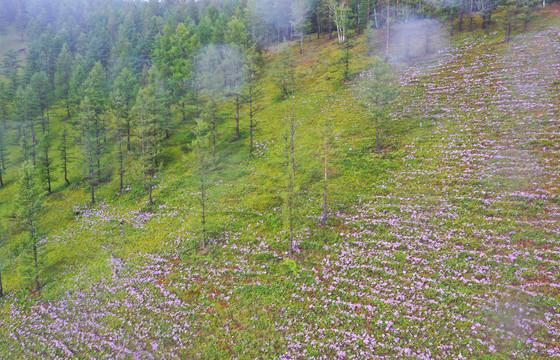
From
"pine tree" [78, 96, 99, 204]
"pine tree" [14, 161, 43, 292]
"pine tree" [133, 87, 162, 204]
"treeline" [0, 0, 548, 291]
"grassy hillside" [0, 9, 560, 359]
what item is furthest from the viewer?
"pine tree" [78, 96, 99, 204]

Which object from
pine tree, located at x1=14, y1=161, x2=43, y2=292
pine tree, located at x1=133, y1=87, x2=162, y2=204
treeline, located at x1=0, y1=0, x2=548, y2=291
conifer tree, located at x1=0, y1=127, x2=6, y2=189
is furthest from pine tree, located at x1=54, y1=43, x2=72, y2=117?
pine tree, located at x1=14, y1=161, x2=43, y2=292

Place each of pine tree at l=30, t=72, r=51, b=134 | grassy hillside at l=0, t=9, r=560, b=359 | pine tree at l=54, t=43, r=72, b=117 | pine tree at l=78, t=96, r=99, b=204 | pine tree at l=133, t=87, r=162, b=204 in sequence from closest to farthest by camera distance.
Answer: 1. grassy hillside at l=0, t=9, r=560, b=359
2. pine tree at l=133, t=87, r=162, b=204
3. pine tree at l=78, t=96, r=99, b=204
4. pine tree at l=30, t=72, r=51, b=134
5. pine tree at l=54, t=43, r=72, b=117

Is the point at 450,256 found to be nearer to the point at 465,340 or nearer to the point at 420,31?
the point at 465,340

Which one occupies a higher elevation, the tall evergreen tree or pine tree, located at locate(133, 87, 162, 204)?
the tall evergreen tree

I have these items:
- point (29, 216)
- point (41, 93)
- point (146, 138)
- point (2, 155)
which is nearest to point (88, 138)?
point (146, 138)

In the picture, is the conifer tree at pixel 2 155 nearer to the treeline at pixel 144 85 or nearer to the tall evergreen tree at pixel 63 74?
the treeline at pixel 144 85

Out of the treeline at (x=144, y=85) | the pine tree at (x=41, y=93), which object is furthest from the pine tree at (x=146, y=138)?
the pine tree at (x=41, y=93)

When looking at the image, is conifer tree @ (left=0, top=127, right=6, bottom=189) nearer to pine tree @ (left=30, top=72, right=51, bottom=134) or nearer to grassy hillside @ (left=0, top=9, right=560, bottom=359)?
pine tree @ (left=30, top=72, right=51, bottom=134)

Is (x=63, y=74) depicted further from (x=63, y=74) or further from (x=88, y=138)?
(x=88, y=138)
